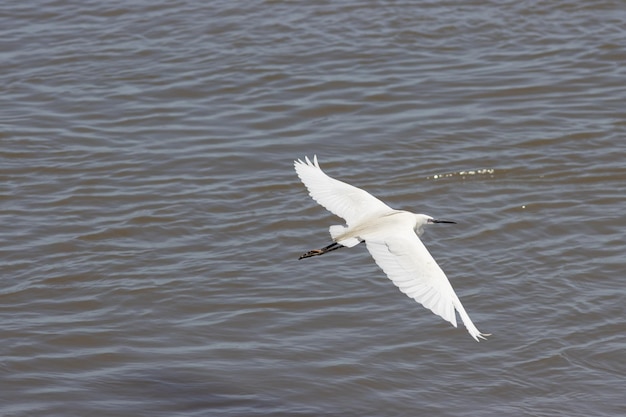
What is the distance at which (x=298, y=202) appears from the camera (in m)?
8.72

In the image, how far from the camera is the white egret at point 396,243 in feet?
17.8

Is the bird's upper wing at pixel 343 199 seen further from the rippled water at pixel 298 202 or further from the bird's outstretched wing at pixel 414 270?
the rippled water at pixel 298 202

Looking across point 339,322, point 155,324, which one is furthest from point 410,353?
point 155,324

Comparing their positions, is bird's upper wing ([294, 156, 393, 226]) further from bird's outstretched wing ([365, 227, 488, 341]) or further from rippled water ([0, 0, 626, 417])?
rippled water ([0, 0, 626, 417])

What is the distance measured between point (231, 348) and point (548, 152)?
11.8ft

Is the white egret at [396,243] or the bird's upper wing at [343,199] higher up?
the bird's upper wing at [343,199]

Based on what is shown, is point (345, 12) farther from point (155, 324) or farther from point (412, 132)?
point (155, 324)

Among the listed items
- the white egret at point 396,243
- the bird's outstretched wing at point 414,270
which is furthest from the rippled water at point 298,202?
Answer: the bird's outstretched wing at point 414,270

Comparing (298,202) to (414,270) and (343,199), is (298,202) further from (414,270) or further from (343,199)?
(414,270)

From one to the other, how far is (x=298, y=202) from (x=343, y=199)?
1950 millimetres

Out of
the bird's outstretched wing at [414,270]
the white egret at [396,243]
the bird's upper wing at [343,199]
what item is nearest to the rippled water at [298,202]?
the white egret at [396,243]

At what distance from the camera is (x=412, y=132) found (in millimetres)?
9711

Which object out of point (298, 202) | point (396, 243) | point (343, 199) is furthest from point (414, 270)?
point (298, 202)

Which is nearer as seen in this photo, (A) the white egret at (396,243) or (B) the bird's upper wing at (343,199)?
(A) the white egret at (396,243)
